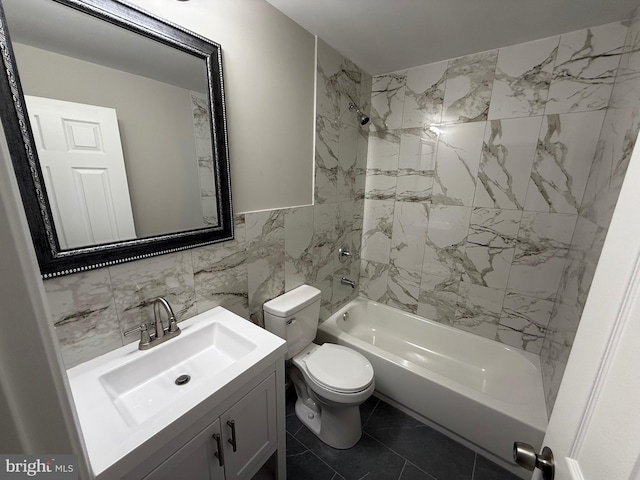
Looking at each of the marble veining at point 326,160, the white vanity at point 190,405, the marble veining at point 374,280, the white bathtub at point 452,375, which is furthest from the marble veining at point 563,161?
the white vanity at point 190,405

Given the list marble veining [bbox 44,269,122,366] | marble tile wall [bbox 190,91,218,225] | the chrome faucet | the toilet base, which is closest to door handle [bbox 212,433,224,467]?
the chrome faucet

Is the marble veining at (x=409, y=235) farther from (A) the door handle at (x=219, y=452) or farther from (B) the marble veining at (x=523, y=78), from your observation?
(A) the door handle at (x=219, y=452)

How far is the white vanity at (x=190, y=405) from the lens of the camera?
725 millimetres

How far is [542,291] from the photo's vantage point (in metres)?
1.77

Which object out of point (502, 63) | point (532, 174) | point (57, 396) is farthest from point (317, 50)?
point (57, 396)

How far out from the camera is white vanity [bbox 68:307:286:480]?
0.73 metres

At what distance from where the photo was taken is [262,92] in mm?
1406

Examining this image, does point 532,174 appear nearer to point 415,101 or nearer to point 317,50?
point 415,101

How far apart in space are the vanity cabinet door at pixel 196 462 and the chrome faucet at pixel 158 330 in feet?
1.39

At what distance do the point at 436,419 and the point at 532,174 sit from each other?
1724 mm

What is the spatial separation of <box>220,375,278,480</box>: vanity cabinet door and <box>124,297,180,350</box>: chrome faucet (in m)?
0.42

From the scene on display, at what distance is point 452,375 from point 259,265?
5.67 ft

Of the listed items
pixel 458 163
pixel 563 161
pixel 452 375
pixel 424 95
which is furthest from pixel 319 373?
pixel 424 95

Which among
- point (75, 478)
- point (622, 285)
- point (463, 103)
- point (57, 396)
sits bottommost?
point (75, 478)
